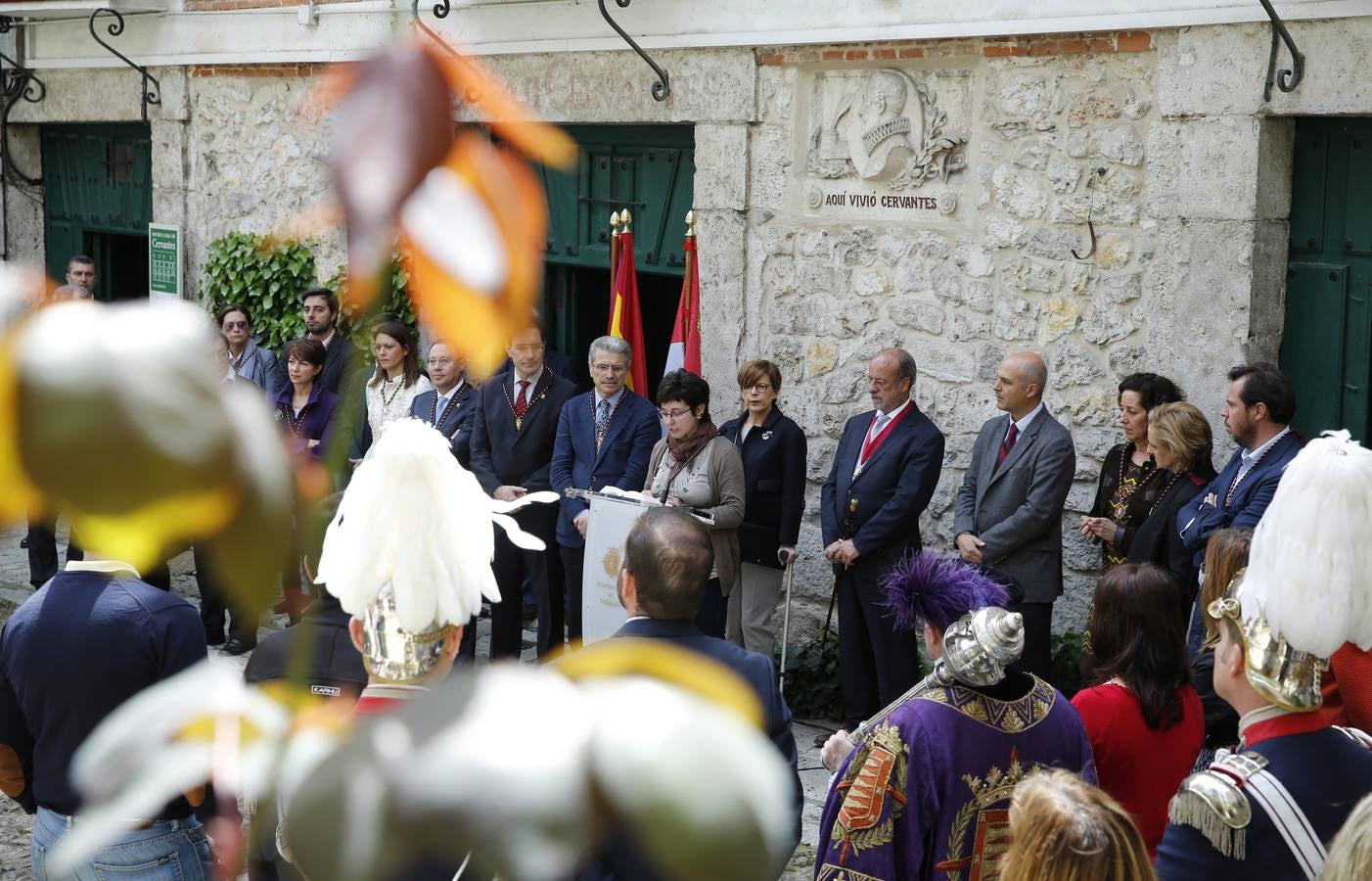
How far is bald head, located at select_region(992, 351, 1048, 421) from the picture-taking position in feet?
23.8

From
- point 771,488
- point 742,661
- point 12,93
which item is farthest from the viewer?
point 12,93

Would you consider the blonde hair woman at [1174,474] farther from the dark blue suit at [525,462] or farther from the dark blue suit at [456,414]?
the dark blue suit at [456,414]

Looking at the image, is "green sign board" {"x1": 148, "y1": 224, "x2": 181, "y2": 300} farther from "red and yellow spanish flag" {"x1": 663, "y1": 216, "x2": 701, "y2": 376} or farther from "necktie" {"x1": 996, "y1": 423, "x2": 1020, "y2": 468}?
"necktie" {"x1": 996, "y1": 423, "x2": 1020, "y2": 468}

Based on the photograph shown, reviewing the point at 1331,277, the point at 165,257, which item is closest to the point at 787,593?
the point at 1331,277

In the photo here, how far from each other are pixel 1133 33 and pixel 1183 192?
0.81 m

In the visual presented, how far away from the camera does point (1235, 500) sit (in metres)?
6.29

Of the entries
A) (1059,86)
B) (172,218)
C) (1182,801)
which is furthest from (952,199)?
(172,218)

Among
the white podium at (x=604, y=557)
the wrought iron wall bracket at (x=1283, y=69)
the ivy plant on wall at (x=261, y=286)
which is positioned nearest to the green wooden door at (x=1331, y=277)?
the wrought iron wall bracket at (x=1283, y=69)

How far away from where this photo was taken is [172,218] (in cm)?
1213

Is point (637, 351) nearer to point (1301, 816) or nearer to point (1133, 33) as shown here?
point (1133, 33)

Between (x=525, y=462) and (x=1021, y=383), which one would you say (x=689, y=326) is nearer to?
(x=525, y=462)

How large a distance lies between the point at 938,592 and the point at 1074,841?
1306 millimetres

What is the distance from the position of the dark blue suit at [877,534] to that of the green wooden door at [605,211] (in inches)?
95.3

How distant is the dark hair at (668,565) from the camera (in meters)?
3.91
